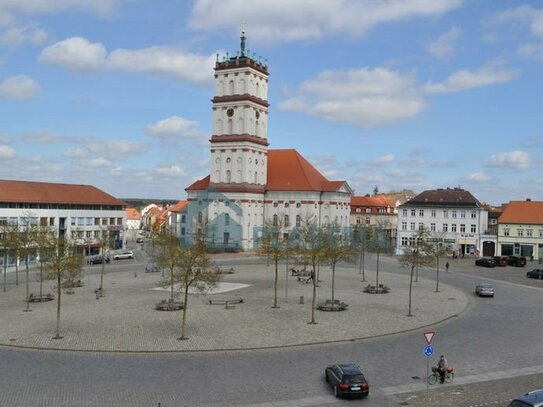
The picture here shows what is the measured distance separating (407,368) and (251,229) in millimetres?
71801

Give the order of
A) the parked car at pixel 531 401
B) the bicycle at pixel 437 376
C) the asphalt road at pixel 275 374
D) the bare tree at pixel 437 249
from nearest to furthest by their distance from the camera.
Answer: the parked car at pixel 531 401
the asphalt road at pixel 275 374
the bicycle at pixel 437 376
the bare tree at pixel 437 249

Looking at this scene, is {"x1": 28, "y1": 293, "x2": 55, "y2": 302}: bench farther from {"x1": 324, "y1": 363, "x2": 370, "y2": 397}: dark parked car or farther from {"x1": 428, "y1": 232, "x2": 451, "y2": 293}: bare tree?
{"x1": 428, "y1": 232, "x2": 451, "y2": 293}: bare tree

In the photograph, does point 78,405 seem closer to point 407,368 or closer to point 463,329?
point 407,368

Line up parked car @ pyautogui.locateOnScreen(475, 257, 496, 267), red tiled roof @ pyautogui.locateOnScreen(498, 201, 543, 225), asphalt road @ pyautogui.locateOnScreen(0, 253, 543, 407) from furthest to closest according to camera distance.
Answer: red tiled roof @ pyautogui.locateOnScreen(498, 201, 543, 225) → parked car @ pyautogui.locateOnScreen(475, 257, 496, 267) → asphalt road @ pyautogui.locateOnScreen(0, 253, 543, 407)

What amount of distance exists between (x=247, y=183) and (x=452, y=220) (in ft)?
110

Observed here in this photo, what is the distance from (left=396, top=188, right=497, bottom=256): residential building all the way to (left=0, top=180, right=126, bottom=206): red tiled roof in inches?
1871

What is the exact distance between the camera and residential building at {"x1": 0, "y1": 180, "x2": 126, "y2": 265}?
242 feet

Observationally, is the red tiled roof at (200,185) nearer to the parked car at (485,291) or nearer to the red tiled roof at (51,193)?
the red tiled roof at (51,193)

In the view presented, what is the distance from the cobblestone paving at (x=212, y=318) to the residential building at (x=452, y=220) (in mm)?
41163

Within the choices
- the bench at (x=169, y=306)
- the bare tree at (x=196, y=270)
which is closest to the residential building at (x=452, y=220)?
the bench at (x=169, y=306)

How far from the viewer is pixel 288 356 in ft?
85.2

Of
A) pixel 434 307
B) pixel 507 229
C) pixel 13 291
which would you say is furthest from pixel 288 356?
pixel 507 229

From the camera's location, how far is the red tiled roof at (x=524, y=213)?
83.3 metres

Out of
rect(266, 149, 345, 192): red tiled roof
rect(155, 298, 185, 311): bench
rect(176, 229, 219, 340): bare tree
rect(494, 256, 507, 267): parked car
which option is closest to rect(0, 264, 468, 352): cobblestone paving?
rect(155, 298, 185, 311): bench
